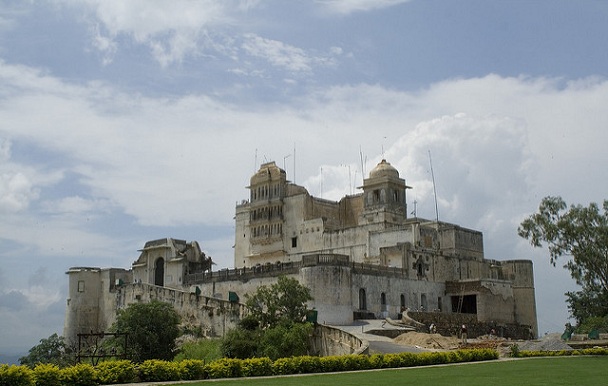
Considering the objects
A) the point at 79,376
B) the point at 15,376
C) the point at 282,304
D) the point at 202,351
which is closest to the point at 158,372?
the point at 79,376

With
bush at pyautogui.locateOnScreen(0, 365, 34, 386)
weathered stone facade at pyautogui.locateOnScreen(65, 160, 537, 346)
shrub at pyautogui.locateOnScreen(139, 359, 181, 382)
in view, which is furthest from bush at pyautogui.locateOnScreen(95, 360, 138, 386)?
weathered stone facade at pyautogui.locateOnScreen(65, 160, 537, 346)

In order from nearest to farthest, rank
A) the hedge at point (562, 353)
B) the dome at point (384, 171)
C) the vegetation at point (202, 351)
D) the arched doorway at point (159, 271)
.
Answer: the hedge at point (562, 353), the vegetation at point (202, 351), the arched doorway at point (159, 271), the dome at point (384, 171)

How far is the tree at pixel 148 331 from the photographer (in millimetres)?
44656

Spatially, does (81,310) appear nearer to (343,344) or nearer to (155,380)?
(343,344)

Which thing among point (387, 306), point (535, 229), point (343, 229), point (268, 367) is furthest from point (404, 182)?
point (268, 367)

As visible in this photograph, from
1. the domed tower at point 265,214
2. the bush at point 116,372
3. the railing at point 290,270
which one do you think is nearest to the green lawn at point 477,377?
the bush at point 116,372

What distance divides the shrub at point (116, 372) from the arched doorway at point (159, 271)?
43.1 metres

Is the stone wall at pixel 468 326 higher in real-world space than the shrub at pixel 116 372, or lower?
higher

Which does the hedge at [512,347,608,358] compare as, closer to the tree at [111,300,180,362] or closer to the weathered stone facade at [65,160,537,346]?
the weathered stone facade at [65,160,537,346]

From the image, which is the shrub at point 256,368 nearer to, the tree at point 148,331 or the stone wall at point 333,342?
the stone wall at point 333,342

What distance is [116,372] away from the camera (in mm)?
23594

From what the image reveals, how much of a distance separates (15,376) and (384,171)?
5032 centimetres

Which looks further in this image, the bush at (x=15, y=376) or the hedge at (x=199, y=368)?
the hedge at (x=199, y=368)

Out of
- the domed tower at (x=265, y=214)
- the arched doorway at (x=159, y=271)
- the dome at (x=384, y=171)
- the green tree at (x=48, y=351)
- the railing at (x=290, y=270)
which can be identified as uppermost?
the dome at (x=384, y=171)
